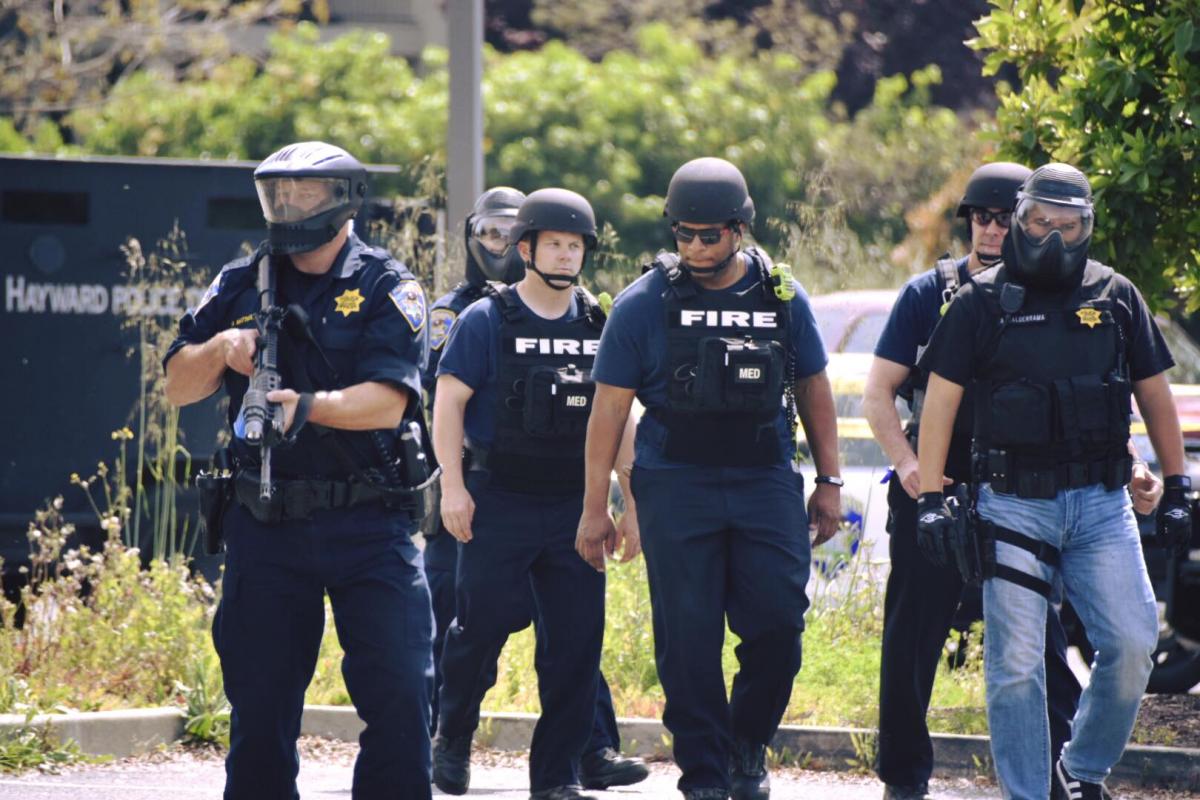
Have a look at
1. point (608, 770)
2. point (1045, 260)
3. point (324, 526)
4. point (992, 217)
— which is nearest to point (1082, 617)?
point (1045, 260)

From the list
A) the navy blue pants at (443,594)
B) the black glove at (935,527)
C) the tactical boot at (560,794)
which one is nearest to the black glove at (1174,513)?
the black glove at (935,527)

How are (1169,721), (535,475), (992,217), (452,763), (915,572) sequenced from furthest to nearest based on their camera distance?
(1169,721)
(452,763)
(535,475)
(992,217)
(915,572)

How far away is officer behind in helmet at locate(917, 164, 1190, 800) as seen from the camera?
553cm

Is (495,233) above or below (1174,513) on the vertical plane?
above

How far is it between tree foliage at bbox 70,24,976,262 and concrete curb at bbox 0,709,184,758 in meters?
15.2

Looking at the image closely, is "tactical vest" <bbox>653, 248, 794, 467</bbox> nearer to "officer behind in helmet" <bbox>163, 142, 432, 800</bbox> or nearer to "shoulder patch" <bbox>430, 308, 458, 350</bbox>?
"officer behind in helmet" <bbox>163, 142, 432, 800</bbox>

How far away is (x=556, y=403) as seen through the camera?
6555 mm

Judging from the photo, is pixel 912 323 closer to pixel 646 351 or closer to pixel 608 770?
pixel 646 351

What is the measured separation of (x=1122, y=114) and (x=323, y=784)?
3.87 meters

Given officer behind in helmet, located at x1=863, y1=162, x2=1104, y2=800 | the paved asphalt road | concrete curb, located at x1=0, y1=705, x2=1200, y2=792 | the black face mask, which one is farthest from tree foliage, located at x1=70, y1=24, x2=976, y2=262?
the black face mask

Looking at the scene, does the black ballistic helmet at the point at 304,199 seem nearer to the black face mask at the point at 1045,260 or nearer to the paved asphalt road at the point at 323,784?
the black face mask at the point at 1045,260

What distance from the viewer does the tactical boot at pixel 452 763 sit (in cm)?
687

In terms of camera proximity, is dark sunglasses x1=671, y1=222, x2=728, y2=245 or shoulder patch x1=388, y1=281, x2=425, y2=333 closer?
shoulder patch x1=388, y1=281, x2=425, y2=333

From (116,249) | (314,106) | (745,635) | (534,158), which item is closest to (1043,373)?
(745,635)
